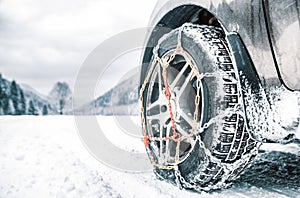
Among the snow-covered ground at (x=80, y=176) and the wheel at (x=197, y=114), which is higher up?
the wheel at (x=197, y=114)

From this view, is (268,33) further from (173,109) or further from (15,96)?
(15,96)

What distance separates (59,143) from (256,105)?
182 centimetres

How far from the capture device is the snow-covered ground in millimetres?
1580

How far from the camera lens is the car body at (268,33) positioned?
1067 millimetres

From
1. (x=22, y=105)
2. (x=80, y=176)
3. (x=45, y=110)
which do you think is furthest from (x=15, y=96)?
(x=80, y=176)

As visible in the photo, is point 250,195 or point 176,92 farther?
point 176,92

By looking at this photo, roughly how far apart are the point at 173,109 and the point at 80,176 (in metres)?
0.74

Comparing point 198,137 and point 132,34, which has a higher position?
point 132,34

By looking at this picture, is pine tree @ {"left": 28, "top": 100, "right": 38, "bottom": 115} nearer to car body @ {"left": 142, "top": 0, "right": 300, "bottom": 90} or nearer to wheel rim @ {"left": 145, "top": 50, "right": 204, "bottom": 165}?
wheel rim @ {"left": 145, "top": 50, "right": 204, "bottom": 165}

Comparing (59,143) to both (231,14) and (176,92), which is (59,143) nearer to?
(176,92)

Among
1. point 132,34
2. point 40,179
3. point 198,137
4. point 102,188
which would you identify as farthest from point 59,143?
point 198,137

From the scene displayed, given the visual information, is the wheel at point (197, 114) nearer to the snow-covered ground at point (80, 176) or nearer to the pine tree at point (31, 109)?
the snow-covered ground at point (80, 176)

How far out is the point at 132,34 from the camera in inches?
95.8

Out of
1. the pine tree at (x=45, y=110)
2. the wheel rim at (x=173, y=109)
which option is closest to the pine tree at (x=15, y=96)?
the pine tree at (x=45, y=110)
